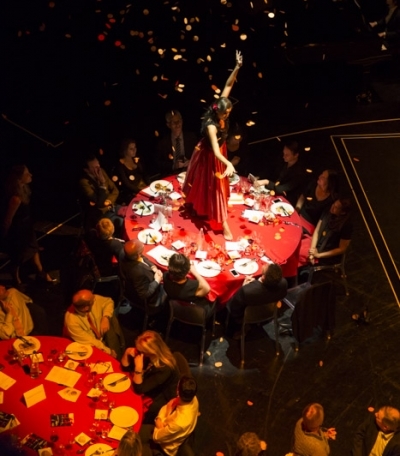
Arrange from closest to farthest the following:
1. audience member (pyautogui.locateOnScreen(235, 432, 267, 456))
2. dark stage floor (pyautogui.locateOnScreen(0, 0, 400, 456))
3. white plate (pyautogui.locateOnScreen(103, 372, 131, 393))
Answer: audience member (pyautogui.locateOnScreen(235, 432, 267, 456)), white plate (pyautogui.locateOnScreen(103, 372, 131, 393)), dark stage floor (pyautogui.locateOnScreen(0, 0, 400, 456))

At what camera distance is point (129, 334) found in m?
6.59

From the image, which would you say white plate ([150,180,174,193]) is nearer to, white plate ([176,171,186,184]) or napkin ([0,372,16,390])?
white plate ([176,171,186,184])

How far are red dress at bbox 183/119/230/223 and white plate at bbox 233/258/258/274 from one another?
0.55 m

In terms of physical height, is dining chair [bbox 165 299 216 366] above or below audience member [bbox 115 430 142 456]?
below

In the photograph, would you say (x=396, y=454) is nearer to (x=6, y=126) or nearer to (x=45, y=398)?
(x=45, y=398)

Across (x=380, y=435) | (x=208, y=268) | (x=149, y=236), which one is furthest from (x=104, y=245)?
(x=380, y=435)

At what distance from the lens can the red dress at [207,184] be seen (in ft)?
20.7

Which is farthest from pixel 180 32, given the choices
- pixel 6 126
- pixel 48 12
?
pixel 6 126

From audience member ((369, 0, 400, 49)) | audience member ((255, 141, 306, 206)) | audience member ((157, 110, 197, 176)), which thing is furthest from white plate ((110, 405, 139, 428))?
audience member ((369, 0, 400, 49))

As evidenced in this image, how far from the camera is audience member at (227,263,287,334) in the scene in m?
5.85

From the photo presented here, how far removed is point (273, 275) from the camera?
19.1ft

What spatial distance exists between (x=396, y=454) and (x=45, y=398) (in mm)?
2662

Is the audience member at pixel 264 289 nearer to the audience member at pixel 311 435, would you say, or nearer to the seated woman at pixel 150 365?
the seated woman at pixel 150 365

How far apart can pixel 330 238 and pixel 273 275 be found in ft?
4.14
